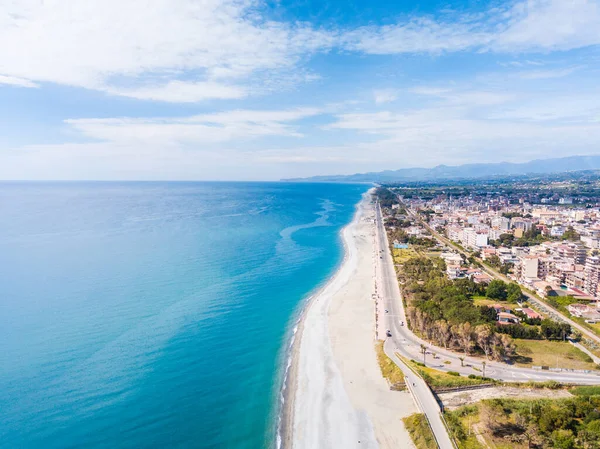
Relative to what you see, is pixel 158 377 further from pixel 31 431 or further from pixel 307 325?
pixel 307 325

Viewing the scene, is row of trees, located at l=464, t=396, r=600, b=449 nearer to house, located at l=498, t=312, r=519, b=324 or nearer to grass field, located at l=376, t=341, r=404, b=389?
grass field, located at l=376, t=341, r=404, b=389

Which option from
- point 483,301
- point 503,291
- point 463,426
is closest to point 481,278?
point 503,291

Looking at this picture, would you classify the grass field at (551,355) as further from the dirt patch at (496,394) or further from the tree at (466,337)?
the dirt patch at (496,394)

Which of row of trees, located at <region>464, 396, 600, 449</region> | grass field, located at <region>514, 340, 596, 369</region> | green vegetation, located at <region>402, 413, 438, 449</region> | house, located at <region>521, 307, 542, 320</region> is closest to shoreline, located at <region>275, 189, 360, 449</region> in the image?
green vegetation, located at <region>402, 413, 438, 449</region>

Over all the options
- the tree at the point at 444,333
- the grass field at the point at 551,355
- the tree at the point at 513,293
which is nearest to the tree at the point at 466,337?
the tree at the point at 444,333

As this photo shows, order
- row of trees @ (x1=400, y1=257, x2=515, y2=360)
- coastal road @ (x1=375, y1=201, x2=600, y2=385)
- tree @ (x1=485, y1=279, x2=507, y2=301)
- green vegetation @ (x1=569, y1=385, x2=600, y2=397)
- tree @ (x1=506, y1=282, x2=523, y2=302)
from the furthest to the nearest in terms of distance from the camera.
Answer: tree @ (x1=485, y1=279, x2=507, y2=301) → tree @ (x1=506, y1=282, x2=523, y2=302) → row of trees @ (x1=400, y1=257, x2=515, y2=360) → coastal road @ (x1=375, y1=201, x2=600, y2=385) → green vegetation @ (x1=569, y1=385, x2=600, y2=397)

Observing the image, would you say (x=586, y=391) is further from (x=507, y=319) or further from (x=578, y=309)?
(x=578, y=309)
